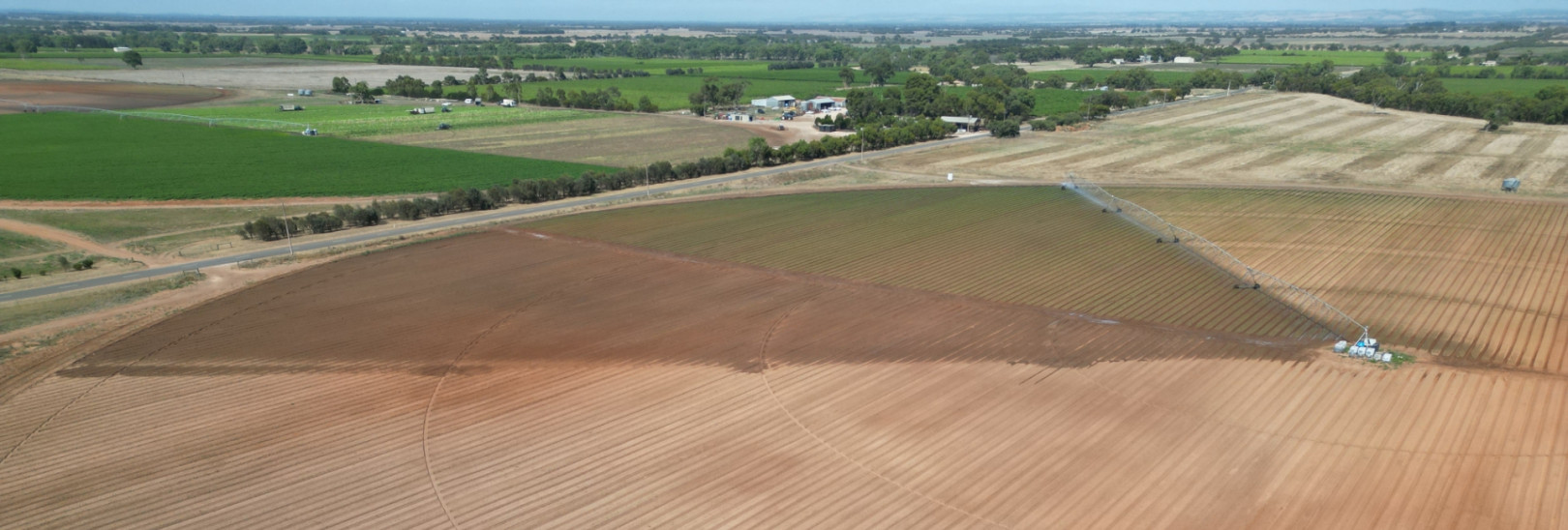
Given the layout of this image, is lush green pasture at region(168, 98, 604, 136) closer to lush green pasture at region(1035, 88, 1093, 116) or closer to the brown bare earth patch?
the brown bare earth patch

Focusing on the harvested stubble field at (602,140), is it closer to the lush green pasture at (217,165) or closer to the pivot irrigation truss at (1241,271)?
the lush green pasture at (217,165)

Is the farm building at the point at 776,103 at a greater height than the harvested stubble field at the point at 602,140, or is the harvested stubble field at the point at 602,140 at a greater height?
the farm building at the point at 776,103

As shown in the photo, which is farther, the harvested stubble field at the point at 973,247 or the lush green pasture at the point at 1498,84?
→ the lush green pasture at the point at 1498,84

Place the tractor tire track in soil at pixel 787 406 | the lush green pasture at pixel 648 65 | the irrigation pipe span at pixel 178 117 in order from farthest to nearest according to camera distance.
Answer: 1. the lush green pasture at pixel 648 65
2. the irrigation pipe span at pixel 178 117
3. the tractor tire track in soil at pixel 787 406

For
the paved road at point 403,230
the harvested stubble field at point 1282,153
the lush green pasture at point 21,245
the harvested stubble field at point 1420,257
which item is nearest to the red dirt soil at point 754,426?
the harvested stubble field at point 1420,257

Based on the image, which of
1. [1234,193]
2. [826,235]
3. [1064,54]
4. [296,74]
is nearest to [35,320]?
[826,235]

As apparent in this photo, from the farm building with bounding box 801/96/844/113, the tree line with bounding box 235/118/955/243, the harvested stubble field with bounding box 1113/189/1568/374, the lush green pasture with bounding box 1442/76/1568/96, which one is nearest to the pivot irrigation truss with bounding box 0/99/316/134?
the tree line with bounding box 235/118/955/243

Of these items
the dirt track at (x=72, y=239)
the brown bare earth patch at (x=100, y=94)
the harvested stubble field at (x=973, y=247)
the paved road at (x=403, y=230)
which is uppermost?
the brown bare earth patch at (x=100, y=94)

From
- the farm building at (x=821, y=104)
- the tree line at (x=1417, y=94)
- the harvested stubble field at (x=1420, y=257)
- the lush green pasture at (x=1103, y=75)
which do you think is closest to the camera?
the harvested stubble field at (x=1420, y=257)

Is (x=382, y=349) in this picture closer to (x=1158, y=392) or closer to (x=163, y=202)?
(x=1158, y=392)
